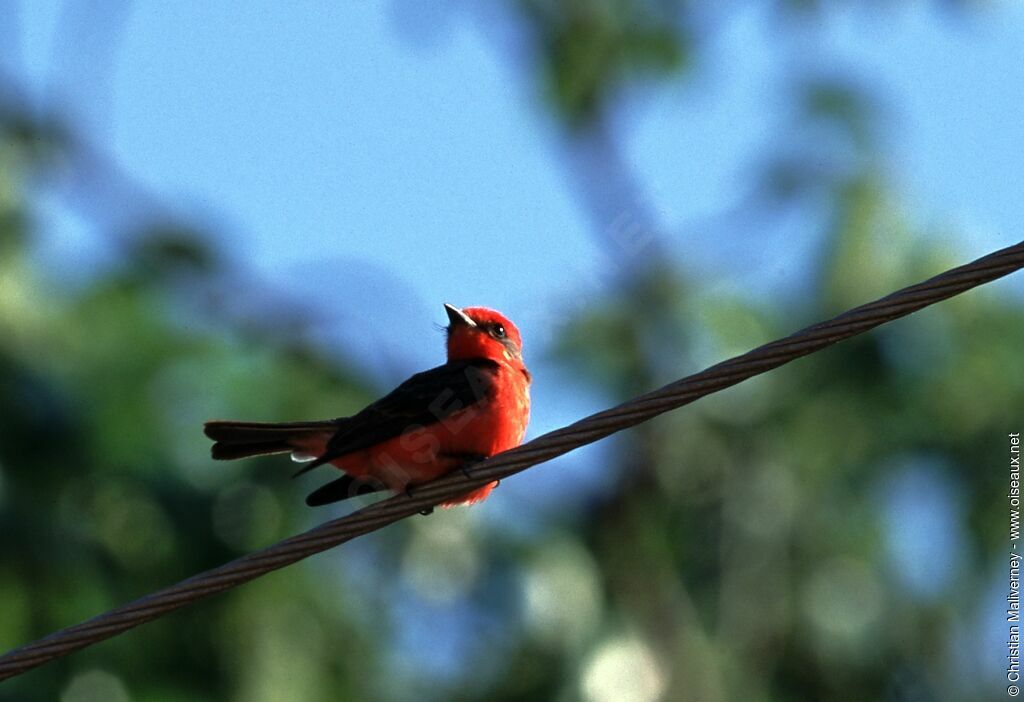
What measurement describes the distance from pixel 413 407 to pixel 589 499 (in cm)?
488

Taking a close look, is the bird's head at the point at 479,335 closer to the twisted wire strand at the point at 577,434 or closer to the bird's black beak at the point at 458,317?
the bird's black beak at the point at 458,317

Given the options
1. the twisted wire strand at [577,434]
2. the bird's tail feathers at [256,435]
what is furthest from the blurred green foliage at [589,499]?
the twisted wire strand at [577,434]

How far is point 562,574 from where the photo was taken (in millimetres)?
7715

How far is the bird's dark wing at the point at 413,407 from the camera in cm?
566

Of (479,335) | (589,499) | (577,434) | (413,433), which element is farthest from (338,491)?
(589,499)

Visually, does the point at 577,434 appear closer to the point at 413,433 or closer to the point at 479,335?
the point at 413,433

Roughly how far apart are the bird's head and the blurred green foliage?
1162 millimetres

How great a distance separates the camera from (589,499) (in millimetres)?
10523

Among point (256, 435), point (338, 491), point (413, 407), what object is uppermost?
point (256, 435)

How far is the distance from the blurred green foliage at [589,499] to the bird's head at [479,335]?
3.81ft

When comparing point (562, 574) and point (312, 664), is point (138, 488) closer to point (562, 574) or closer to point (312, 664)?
point (312, 664)

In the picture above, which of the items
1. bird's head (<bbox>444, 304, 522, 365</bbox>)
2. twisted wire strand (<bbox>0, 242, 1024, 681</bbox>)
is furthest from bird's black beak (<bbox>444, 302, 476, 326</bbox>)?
twisted wire strand (<bbox>0, 242, 1024, 681</bbox>)

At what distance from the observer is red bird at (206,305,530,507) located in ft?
18.3

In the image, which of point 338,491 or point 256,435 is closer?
point 338,491
